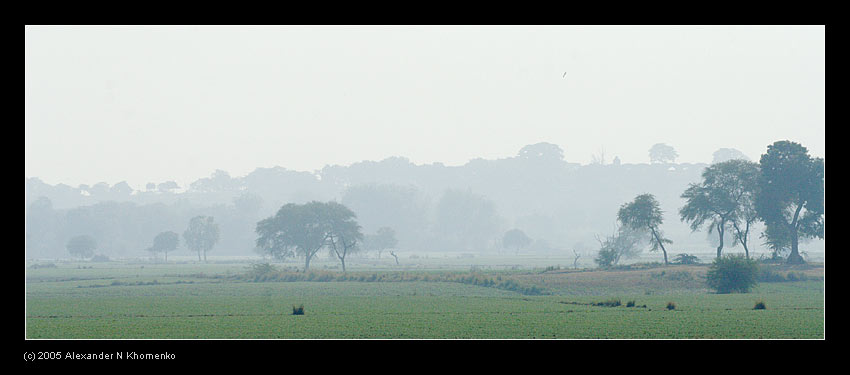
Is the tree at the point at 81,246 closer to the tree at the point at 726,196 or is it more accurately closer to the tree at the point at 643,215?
the tree at the point at 643,215

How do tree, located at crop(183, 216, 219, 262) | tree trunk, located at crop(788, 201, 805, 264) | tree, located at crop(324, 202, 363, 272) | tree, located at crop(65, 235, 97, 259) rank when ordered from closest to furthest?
1. tree trunk, located at crop(788, 201, 805, 264)
2. tree, located at crop(324, 202, 363, 272)
3. tree, located at crop(65, 235, 97, 259)
4. tree, located at crop(183, 216, 219, 262)

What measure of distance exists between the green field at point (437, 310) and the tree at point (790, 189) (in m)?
15.2

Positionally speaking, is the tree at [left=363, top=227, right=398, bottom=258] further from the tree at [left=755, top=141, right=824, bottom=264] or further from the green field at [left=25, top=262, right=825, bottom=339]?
the green field at [left=25, top=262, right=825, bottom=339]

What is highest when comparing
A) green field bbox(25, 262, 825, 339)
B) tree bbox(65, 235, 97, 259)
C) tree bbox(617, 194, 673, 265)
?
tree bbox(617, 194, 673, 265)

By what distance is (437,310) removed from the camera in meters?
44.7

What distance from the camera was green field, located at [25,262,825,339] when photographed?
3322 cm

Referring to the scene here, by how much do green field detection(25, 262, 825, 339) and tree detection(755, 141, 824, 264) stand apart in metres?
15.2

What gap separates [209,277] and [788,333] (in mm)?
68456

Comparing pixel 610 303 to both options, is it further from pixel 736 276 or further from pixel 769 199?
pixel 769 199

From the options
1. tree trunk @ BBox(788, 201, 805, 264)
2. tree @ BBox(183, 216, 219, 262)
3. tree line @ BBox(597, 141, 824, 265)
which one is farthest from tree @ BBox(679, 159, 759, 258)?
tree @ BBox(183, 216, 219, 262)

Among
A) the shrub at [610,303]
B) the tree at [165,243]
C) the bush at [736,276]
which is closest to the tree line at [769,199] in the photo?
the bush at [736,276]
